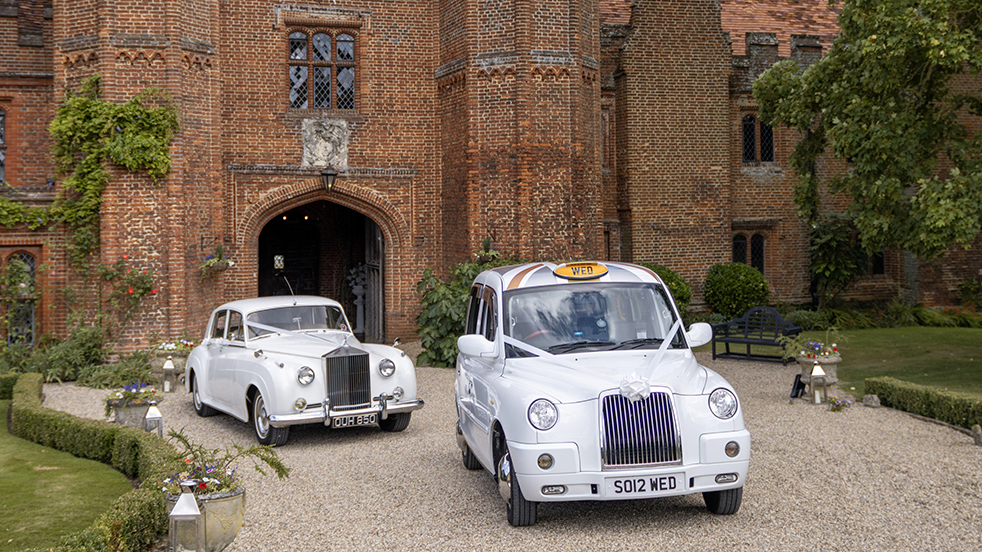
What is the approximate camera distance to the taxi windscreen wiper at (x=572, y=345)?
6.59 metres

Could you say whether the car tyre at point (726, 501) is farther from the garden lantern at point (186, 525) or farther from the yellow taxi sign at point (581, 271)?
the garden lantern at point (186, 525)

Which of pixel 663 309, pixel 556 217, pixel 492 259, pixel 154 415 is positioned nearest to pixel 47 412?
pixel 154 415

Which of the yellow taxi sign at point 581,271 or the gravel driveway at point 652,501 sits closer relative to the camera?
the gravel driveway at point 652,501

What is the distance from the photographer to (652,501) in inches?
258

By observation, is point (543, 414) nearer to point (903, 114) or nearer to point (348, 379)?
point (348, 379)

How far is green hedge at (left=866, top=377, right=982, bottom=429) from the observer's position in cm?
907

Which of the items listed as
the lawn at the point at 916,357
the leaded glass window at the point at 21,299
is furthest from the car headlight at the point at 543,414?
the leaded glass window at the point at 21,299

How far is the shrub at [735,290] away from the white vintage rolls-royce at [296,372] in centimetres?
1179

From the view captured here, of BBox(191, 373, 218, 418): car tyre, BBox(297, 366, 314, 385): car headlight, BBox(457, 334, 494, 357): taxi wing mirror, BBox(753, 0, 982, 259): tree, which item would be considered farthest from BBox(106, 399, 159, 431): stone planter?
BBox(753, 0, 982, 259): tree

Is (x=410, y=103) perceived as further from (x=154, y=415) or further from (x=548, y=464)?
(x=548, y=464)

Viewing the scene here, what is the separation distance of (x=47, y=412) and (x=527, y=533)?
639cm

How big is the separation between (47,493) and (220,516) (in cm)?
320

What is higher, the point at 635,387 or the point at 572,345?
the point at 572,345

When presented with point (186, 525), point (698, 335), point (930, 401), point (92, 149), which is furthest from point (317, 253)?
point (186, 525)
